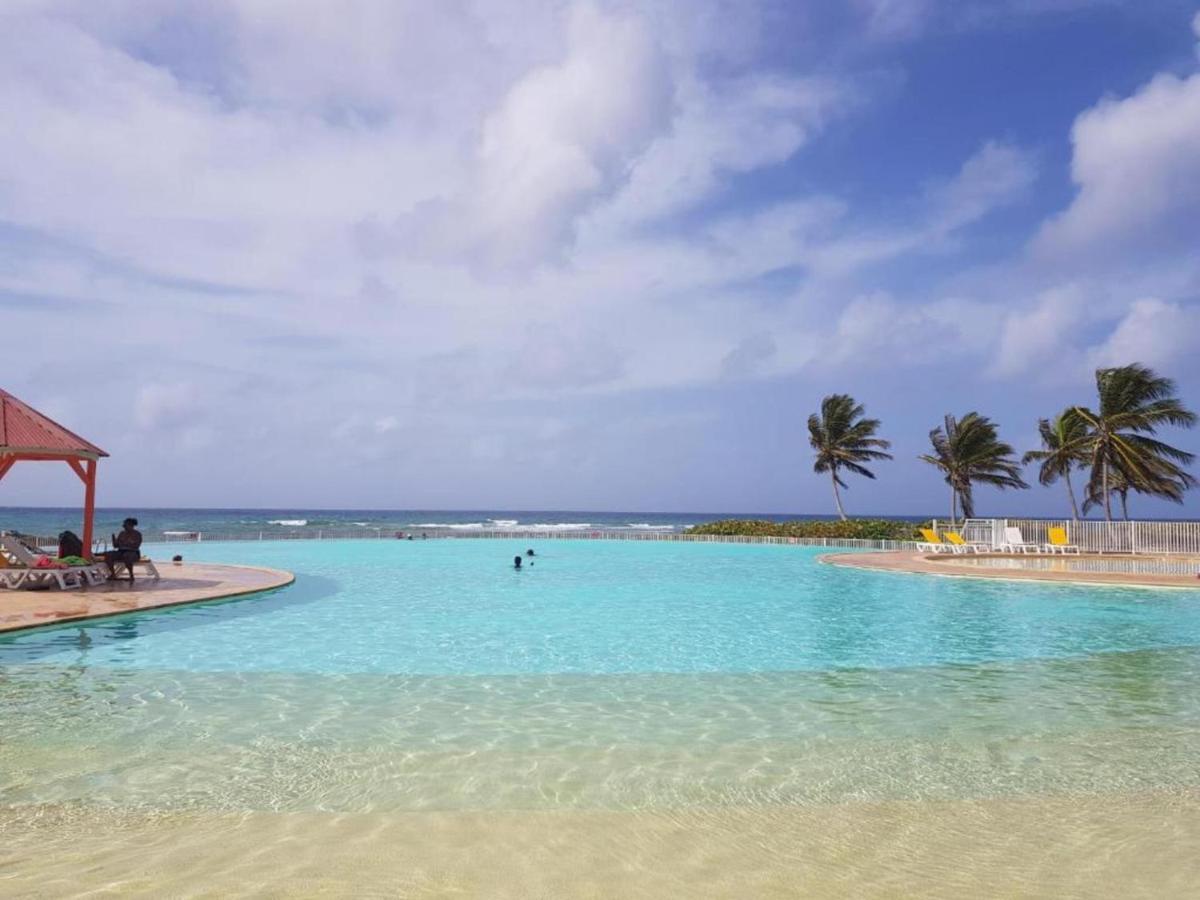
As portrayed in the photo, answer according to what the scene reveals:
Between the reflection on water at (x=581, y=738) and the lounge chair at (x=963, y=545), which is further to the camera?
the lounge chair at (x=963, y=545)

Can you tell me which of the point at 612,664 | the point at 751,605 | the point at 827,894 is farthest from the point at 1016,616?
the point at 827,894

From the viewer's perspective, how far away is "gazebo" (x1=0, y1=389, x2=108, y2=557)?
1465cm

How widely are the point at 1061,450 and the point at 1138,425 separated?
10.4 ft

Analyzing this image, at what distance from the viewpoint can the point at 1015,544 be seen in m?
28.2

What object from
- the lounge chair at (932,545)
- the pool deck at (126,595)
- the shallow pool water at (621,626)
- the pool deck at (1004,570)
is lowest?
the shallow pool water at (621,626)

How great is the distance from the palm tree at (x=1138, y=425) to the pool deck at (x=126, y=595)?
29725mm

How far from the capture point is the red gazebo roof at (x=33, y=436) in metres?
14.6

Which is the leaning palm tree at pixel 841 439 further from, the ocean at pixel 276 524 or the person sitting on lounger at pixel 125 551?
the person sitting on lounger at pixel 125 551

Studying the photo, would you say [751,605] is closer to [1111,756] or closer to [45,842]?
[1111,756]

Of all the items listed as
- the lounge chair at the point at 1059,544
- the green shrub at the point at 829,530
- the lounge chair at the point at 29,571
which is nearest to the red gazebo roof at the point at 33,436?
the lounge chair at the point at 29,571

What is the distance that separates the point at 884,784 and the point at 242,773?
180 inches

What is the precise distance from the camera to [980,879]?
3920mm

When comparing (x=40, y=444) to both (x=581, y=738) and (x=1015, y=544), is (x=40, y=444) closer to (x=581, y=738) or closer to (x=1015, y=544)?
(x=581, y=738)

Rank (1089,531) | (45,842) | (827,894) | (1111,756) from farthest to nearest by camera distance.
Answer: (1089,531) → (1111,756) → (45,842) → (827,894)
